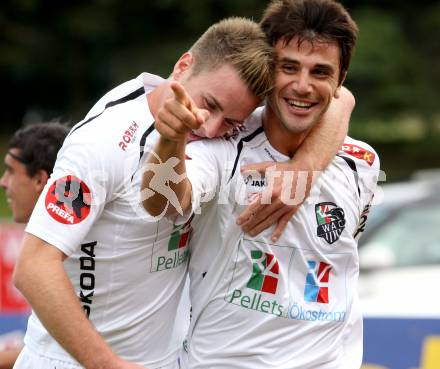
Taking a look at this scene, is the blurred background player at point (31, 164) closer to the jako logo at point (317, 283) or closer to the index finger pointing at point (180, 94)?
the jako logo at point (317, 283)

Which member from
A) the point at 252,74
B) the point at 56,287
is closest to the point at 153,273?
the point at 56,287

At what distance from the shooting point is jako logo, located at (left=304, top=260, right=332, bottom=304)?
3734 millimetres

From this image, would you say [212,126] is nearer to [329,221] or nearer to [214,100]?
[214,100]

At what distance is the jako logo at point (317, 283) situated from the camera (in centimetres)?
373

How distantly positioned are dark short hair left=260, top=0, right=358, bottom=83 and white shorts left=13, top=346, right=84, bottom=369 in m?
1.49

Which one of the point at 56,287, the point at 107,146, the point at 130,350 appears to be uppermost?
the point at 107,146

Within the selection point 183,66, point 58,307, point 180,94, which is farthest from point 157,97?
point 58,307

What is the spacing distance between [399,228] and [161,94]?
472 cm

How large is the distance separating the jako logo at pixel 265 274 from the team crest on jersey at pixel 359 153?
600 millimetres

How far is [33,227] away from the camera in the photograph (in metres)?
3.29

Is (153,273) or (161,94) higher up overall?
(161,94)

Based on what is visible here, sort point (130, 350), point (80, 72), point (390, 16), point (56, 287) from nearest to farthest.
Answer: point (56, 287), point (130, 350), point (390, 16), point (80, 72)

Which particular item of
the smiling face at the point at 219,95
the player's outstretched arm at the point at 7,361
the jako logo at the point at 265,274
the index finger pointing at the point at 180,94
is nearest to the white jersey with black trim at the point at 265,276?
the jako logo at the point at 265,274

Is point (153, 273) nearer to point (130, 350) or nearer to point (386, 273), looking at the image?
point (130, 350)
